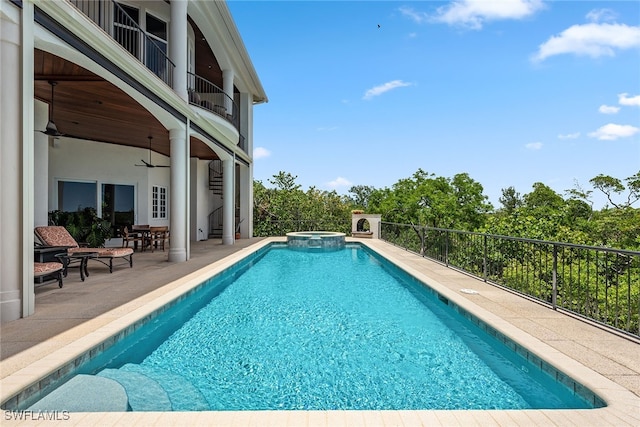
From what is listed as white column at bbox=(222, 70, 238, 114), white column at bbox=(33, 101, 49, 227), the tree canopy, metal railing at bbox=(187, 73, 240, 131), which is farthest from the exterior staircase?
white column at bbox=(33, 101, 49, 227)

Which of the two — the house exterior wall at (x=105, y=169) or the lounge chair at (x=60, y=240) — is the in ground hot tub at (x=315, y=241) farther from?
the lounge chair at (x=60, y=240)

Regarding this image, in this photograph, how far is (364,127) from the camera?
35.1 metres

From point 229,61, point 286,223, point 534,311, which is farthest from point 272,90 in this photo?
point 534,311

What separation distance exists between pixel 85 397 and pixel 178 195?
6.18 metres

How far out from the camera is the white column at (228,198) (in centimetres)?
1283

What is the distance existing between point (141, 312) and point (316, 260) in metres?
6.76

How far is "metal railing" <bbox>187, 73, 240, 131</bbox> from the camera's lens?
1045 cm

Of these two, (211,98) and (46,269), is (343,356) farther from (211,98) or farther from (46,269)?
(211,98)

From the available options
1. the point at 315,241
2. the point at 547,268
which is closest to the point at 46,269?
the point at 315,241

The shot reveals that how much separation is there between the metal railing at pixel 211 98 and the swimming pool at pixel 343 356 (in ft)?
20.6

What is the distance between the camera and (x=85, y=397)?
2740 mm

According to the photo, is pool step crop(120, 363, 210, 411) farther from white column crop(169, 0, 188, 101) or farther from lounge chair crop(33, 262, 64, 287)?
white column crop(169, 0, 188, 101)

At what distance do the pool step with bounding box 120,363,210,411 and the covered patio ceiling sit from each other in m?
4.60

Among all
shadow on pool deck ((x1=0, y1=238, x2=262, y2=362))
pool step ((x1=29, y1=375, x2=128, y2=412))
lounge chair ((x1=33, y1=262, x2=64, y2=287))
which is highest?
lounge chair ((x1=33, y1=262, x2=64, y2=287))
